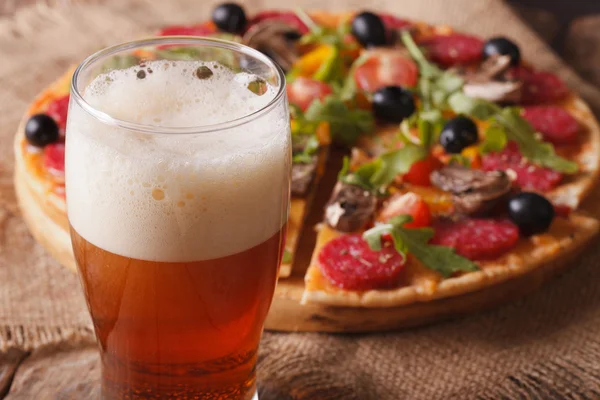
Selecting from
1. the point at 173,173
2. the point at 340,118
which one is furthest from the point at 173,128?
the point at 340,118

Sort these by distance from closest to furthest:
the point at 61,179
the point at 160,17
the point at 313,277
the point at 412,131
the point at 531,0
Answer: the point at 313,277, the point at 61,179, the point at 412,131, the point at 160,17, the point at 531,0

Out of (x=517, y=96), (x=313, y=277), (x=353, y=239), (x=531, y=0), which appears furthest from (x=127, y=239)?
(x=531, y=0)

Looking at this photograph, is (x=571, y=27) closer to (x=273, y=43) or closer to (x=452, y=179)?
(x=273, y=43)

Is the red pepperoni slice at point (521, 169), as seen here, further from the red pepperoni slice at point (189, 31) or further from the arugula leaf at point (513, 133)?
the red pepperoni slice at point (189, 31)

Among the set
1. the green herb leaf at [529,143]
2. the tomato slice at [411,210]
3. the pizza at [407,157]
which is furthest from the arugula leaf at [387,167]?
the green herb leaf at [529,143]

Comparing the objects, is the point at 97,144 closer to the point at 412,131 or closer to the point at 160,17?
the point at 412,131

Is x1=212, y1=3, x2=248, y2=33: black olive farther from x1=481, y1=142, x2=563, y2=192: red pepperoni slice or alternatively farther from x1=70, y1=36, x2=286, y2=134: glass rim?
x1=70, y1=36, x2=286, y2=134: glass rim

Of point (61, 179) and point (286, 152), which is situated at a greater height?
point (286, 152)
